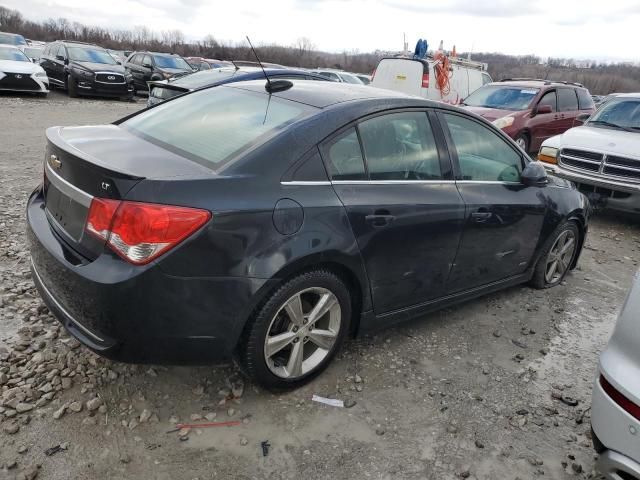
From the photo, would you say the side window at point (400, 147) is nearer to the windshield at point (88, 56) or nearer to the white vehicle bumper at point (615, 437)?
the white vehicle bumper at point (615, 437)

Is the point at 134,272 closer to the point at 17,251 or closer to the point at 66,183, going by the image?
the point at 66,183

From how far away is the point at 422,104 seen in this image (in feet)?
10.6

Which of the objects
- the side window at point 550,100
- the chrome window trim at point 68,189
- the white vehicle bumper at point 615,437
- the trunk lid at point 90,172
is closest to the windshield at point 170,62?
the side window at point 550,100

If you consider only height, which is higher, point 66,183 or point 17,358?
point 66,183

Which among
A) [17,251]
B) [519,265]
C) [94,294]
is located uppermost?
[94,294]

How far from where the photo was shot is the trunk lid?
226 cm

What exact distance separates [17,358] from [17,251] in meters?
1.62

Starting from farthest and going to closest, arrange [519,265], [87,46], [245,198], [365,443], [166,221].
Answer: [87,46]
[519,265]
[365,443]
[245,198]
[166,221]

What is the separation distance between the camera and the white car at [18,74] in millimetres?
14328

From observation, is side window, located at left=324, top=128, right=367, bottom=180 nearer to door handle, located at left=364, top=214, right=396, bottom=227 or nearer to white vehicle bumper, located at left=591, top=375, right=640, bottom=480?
door handle, located at left=364, top=214, right=396, bottom=227

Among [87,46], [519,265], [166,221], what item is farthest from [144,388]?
[87,46]

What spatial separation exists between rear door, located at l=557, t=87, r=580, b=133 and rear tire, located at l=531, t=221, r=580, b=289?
6990 mm

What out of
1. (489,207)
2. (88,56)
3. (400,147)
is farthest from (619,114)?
(88,56)

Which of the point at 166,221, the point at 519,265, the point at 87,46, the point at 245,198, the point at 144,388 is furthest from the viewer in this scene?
the point at 87,46
